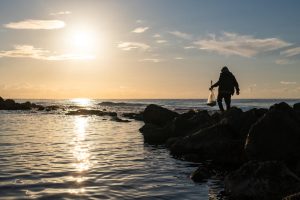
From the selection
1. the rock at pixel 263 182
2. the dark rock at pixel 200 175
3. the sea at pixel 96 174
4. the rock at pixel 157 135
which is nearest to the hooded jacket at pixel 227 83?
the rock at pixel 157 135

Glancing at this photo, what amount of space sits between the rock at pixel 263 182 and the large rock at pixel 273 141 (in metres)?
2.69

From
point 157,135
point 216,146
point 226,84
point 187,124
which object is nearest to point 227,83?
point 226,84

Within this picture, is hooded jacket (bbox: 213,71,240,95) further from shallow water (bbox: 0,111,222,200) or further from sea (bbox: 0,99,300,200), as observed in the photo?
sea (bbox: 0,99,300,200)

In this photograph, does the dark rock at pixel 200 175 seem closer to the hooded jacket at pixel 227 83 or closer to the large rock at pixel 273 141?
the large rock at pixel 273 141

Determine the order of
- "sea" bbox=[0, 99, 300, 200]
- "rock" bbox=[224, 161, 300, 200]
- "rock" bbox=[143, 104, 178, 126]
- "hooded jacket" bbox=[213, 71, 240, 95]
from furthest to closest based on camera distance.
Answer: "rock" bbox=[143, 104, 178, 126]
"hooded jacket" bbox=[213, 71, 240, 95]
"sea" bbox=[0, 99, 300, 200]
"rock" bbox=[224, 161, 300, 200]

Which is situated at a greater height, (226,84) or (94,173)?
(226,84)

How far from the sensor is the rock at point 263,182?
8914 mm

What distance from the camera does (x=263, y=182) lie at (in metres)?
9.15

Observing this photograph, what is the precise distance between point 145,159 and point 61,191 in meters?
5.72

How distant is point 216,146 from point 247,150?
237 cm

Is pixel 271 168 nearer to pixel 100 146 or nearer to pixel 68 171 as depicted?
pixel 68 171

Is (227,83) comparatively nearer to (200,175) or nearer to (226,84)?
(226,84)

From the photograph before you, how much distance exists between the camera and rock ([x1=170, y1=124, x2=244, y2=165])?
14.5 meters

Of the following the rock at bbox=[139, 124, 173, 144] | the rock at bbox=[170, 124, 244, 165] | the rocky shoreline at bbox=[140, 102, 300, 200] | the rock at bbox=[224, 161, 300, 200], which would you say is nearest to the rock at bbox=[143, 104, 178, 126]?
the rock at bbox=[139, 124, 173, 144]
